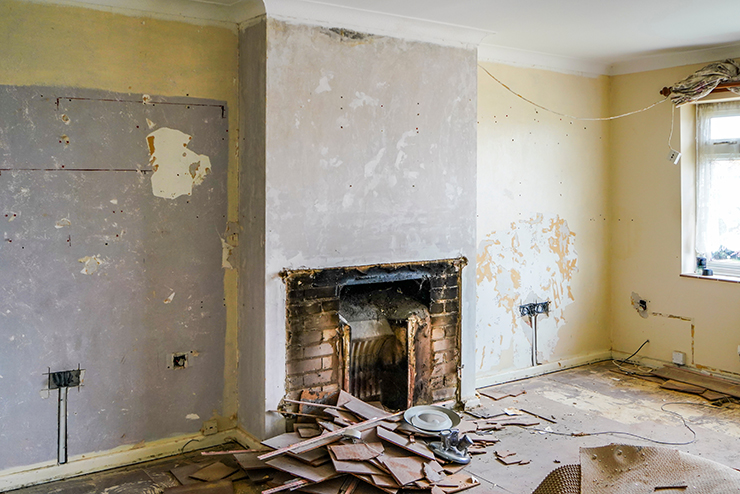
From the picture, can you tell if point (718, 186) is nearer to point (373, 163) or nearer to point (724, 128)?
point (724, 128)

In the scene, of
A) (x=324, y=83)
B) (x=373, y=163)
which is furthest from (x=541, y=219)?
(x=324, y=83)

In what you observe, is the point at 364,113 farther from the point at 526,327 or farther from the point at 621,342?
the point at 621,342

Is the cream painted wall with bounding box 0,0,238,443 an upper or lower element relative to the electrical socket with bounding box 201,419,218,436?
upper

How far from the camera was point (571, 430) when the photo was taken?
3.90 metres

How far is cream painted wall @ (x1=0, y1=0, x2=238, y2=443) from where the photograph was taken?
303 cm

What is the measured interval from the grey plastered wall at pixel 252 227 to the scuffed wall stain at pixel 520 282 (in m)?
2.00

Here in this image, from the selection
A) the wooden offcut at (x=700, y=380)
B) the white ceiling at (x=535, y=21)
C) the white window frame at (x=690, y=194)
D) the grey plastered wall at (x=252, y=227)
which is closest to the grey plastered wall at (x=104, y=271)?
the grey plastered wall at (x=252, y=227)

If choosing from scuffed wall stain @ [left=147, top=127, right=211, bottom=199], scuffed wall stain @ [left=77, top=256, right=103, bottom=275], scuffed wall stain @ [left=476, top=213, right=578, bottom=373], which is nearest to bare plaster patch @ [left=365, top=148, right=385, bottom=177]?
scuffed wall stain @ [left=147, top=127, right=211, bottom=199]

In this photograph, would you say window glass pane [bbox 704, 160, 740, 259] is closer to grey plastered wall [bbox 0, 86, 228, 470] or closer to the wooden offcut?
the wooden offcut

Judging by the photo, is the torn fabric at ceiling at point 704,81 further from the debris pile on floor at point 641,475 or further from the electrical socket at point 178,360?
the electrical socket at point 178,360

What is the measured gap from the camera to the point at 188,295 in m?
3.54

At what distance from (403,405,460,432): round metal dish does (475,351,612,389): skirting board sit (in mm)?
1058

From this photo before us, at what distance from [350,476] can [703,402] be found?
2.96 m

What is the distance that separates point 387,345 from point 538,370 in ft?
5.85
